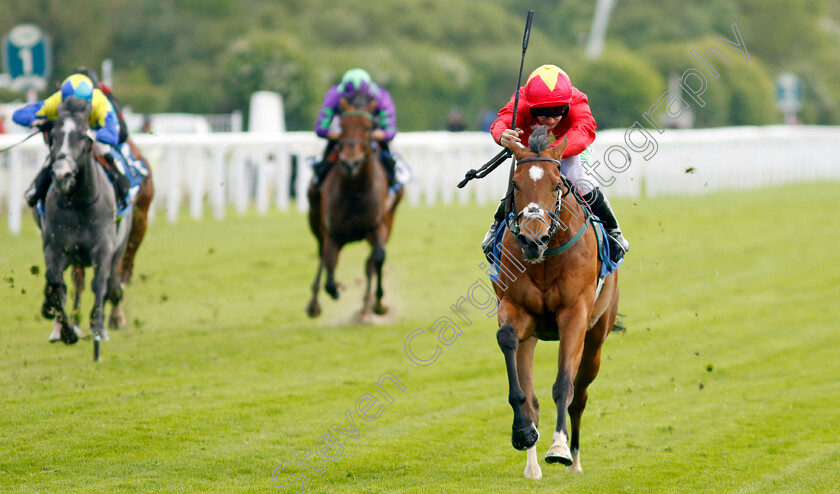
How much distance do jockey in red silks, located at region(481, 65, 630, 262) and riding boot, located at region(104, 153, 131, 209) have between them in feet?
12.7

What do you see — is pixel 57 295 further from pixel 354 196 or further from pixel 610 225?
pixel 610 225

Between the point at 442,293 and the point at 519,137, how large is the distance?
656 cm

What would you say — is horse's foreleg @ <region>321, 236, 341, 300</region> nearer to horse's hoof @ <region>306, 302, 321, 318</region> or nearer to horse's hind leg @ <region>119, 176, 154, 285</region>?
horse's hoof @ <region>306, 302, 321, 318</region>

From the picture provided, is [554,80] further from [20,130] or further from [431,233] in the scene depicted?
[20,130]

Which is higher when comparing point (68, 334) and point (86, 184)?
point (86, 184)

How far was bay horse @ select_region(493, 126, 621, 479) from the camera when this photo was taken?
531cm

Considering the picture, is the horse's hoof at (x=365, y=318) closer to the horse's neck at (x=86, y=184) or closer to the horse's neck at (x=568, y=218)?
the horse's neck at (x=86, y=184)

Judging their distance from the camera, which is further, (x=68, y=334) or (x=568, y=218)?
(x=68, y=334)

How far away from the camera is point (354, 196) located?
33.2 ft

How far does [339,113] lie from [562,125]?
4292 millimetres

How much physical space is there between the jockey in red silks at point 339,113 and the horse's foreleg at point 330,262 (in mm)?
598

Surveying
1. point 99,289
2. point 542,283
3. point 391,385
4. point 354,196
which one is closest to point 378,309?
point 354,196

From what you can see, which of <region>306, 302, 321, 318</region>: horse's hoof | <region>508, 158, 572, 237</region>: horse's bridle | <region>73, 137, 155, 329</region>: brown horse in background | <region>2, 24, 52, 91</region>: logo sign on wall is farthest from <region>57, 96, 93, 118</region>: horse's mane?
<region>2, 24, 52, 91</region>: logo sign on wall

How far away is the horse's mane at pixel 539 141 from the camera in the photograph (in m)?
5.48
